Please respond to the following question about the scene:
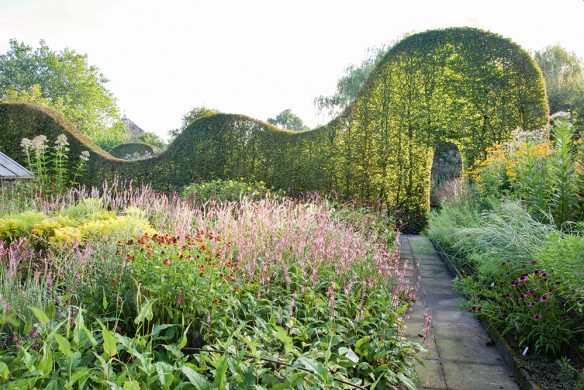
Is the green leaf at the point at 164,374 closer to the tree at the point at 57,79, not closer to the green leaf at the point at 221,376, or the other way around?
the green leaf at the point at 221,376

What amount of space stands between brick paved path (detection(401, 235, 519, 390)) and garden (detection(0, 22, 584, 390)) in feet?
0.38

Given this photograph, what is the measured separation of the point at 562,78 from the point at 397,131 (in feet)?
40.2

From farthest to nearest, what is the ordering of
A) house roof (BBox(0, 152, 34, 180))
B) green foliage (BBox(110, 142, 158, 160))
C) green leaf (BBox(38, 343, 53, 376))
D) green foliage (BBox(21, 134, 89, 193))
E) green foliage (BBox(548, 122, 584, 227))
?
green foliage (BBox(110, 142, 158, 160)), green foliage (BBox(21, 134, 89, 193)), house roof (BBox(0, 152, 34, 180)), green foliage (BBox(548, 122, 584, 227)), green leaf (BBox(38, 343, 53, 376))

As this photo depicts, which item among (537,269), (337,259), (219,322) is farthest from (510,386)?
(219,322)

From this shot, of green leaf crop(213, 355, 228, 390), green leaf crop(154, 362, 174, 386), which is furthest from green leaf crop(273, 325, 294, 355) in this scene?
green leaf crop(154, 362, 174, 386)

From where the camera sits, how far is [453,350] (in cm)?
294

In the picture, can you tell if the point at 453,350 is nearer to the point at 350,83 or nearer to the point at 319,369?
the point at 319,369

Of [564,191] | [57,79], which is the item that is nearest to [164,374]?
[564,191]

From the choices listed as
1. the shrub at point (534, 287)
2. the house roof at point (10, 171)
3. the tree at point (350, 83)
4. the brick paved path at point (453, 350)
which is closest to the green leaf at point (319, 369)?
the brick paved path at point (453, 350)

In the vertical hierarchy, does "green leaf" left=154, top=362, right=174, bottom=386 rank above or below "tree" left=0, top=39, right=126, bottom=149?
below

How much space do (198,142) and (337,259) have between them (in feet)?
23.0

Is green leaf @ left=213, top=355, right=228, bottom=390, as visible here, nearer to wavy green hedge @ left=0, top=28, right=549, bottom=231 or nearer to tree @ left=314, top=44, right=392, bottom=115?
wavy green hedge @ left=0, top=28, right=549, bottom=231

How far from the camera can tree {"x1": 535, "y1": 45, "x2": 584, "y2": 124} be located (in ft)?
48.3

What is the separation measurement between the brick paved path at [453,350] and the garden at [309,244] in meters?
0.11
